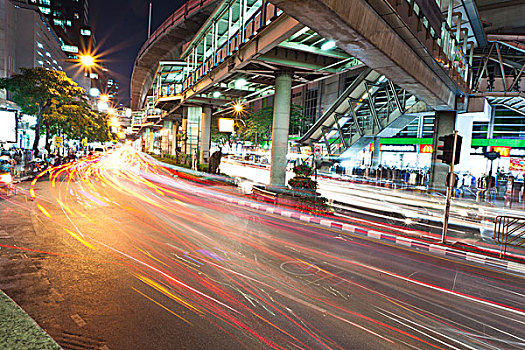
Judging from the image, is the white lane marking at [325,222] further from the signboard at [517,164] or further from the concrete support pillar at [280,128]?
the signboard at [517,164]

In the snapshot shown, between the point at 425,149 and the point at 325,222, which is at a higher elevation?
the point at 425,149

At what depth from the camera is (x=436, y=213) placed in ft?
50.3

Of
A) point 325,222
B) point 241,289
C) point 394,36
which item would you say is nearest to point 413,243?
point 325,222

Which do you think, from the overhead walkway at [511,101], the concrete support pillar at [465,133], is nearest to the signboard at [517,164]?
the concrete support pillar at [465,133]

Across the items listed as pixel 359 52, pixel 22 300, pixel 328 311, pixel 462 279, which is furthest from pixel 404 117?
pixel 22 300

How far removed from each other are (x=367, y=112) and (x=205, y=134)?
17385 millimetres

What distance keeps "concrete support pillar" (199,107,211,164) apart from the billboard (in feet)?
53.4

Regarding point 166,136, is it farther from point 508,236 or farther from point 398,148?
point 508,236

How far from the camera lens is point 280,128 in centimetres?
1756

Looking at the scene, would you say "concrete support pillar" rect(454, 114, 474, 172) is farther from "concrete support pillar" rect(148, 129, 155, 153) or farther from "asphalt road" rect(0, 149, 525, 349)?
"concrete support pillar" rect(148, 129, 155, 153)

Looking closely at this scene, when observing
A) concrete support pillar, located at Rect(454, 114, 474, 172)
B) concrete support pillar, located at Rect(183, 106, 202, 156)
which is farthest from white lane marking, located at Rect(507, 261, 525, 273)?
concrete support pillar, located at Rect(183, 106, 202, 156)

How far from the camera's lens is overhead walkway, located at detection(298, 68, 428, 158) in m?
26.2

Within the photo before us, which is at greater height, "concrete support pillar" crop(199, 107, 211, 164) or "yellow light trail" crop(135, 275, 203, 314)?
"concrete support pillar" crop(199, 107, 211, 164)

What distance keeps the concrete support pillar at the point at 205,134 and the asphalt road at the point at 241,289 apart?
25.7 m
